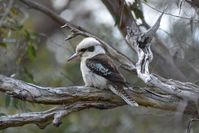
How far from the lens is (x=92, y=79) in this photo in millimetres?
5047

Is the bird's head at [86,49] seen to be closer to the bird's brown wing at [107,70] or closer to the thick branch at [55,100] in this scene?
the bird's brown wing at [107,70]

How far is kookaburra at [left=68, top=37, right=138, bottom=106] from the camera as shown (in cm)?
483

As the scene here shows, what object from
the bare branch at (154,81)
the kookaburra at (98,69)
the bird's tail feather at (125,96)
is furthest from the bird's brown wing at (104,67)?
the bare branch at (154,81)

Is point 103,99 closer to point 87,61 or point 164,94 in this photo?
point 164,94

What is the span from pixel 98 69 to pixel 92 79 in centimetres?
19

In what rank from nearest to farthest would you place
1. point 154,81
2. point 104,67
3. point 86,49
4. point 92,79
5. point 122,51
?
point 154,81, point 92,79, point 104,67, point 86,49, point 122,51

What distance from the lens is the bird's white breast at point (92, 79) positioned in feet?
16.1

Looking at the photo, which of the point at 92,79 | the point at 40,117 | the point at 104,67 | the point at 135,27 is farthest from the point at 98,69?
the point at 40,117

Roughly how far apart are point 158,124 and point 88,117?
174cm

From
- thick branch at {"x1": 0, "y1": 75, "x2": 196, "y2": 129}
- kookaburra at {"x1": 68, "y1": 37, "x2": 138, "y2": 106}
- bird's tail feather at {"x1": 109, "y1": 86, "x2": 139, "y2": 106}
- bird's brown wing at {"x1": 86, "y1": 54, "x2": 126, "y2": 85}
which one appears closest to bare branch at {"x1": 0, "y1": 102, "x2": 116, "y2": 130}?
thick branch at {"x1": 0, "y1": 75, "x2": 196, "y2": 129}

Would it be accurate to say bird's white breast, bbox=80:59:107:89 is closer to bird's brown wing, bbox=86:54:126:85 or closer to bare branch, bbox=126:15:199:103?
bird's brown wing, bbox=86:54:126:85

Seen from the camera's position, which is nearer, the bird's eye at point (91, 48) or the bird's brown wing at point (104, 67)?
the bird's brown wing at point (104, 67)

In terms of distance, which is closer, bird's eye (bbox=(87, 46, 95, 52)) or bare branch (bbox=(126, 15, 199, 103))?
bare branch (bbox=(126, 15, 199, 103))

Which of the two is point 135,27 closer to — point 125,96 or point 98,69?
point 98,69
